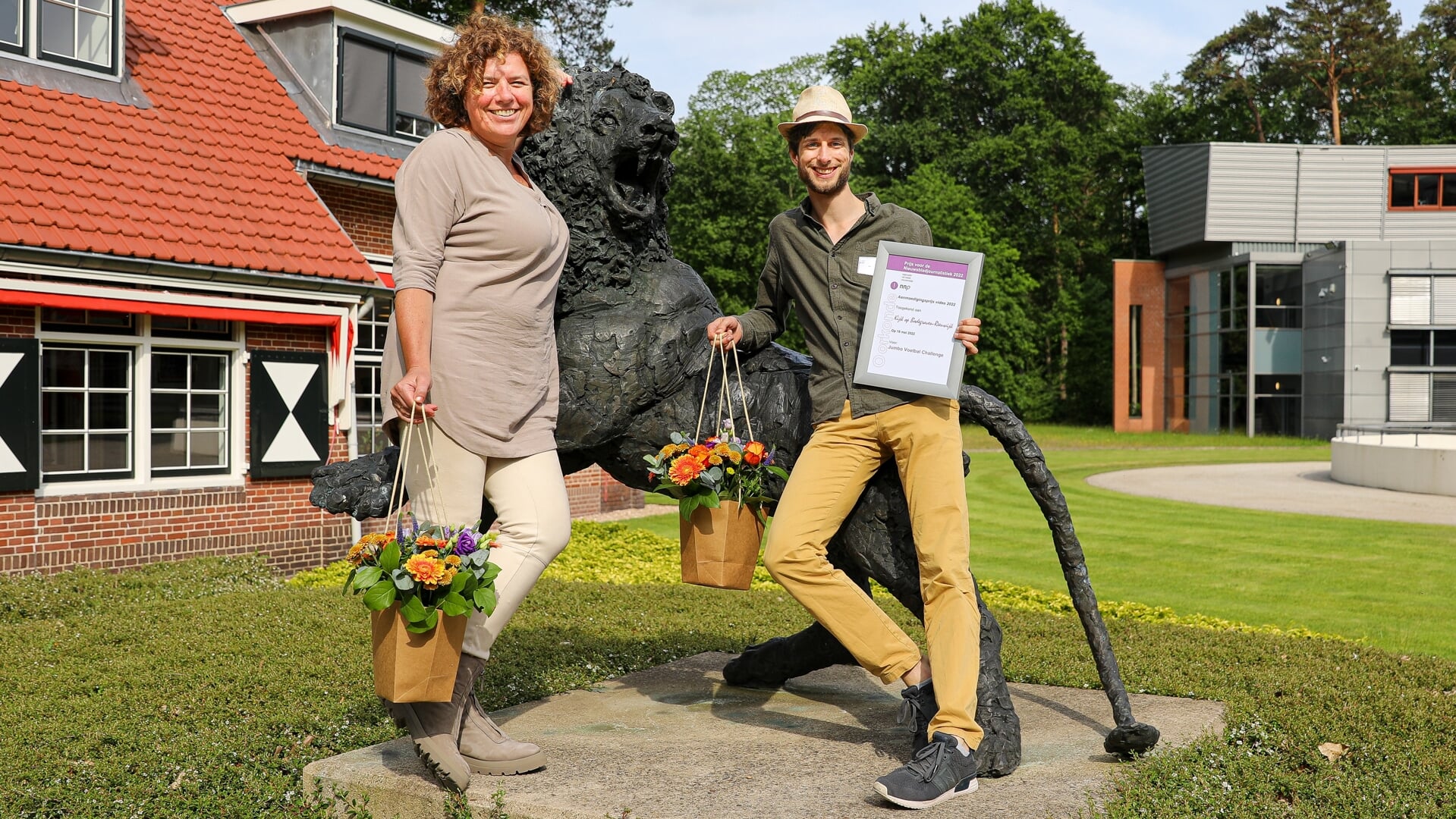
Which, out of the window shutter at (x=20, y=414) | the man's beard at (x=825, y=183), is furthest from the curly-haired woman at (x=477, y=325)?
the window shutter at (x=20, y=414)

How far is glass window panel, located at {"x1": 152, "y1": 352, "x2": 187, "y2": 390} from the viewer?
31.4ft

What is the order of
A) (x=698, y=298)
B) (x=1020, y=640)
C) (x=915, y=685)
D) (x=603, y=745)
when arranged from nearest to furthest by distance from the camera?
(x=915, y=685) < (x=603, y=745) < (x=698, y=298) < (x=1020, y=640)

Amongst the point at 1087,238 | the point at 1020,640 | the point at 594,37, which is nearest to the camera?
the point at 1020,640

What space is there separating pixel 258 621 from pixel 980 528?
27.1 feet

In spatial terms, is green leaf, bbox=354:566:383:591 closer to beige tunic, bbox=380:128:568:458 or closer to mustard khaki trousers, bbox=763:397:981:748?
beige tunic, bbox=380:128:568:458

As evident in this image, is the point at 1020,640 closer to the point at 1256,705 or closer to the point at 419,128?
the point at 1256,705

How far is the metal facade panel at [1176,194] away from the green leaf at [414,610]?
3274 cm

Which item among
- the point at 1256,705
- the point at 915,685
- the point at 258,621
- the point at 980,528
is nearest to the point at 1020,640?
the point at 1256,705

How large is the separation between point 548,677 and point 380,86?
9.10 m

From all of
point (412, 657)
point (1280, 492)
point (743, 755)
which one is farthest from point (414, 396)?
point (1280, 492)

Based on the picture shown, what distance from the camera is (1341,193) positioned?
31.4 m

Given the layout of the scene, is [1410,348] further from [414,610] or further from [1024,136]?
[414,610]

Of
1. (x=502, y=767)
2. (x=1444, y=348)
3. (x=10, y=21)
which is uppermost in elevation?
(x=10, y=21)

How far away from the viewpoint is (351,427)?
11086 millimetres
